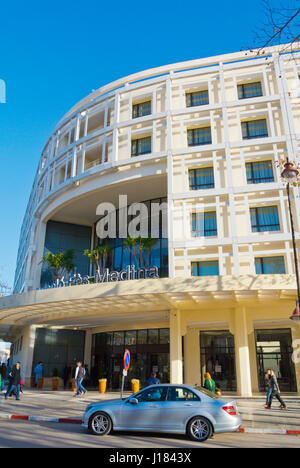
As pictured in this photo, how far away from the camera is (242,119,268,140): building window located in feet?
82.3

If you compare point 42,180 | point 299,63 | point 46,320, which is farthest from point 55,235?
point 299,63

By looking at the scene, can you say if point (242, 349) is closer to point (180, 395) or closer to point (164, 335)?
point (164, 335)

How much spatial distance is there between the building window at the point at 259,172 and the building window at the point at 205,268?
578 centimetres

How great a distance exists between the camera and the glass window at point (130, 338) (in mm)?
26359

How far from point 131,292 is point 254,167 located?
11727 mm

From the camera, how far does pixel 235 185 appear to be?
23.8 meters

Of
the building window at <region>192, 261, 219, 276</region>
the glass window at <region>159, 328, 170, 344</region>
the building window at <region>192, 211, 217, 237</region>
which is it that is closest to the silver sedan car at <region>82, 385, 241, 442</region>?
the building window at <region>192, 261, 219, 276</region>

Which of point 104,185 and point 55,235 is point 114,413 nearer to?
point 104,185

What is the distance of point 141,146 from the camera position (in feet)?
90.3

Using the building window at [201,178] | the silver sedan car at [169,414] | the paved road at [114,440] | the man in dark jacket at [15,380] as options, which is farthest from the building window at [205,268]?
the silver sedan car at [169,414]

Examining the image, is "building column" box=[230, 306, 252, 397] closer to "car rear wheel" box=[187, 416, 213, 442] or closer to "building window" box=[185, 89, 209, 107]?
"car rear wheel" box=[187, 416, 213, 442]

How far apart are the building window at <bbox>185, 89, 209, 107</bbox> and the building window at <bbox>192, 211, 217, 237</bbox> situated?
333 inches

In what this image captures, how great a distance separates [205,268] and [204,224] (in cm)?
275

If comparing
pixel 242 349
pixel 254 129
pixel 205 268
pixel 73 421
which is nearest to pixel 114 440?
pixel 73 421
